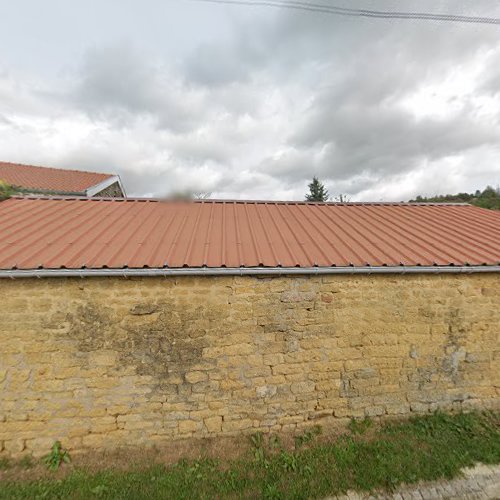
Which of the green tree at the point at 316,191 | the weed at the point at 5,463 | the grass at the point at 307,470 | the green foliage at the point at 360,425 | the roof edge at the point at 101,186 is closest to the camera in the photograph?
the grass at the point at 307,470

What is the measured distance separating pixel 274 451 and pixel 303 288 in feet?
7.72

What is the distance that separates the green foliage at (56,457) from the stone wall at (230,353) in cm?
10

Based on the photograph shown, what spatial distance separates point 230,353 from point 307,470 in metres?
1.74

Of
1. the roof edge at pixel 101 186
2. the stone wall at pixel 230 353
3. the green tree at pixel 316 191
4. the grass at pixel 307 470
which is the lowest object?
the grass at pixel 307 470

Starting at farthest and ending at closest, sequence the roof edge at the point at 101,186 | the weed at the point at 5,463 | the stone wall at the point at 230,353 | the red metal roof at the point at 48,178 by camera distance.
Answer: the roof edge at the point at 101,186 → the red metal roof at the point at 48,178 → the stone wall at the point at 230,353 → the weed at the point at 5,463

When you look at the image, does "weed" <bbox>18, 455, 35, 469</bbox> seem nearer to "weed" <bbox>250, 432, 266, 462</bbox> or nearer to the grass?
the grass

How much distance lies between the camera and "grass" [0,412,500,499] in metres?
3.12

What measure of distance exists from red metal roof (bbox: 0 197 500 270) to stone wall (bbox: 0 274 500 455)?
1.02 ft

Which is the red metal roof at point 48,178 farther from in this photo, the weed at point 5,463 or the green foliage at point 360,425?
the green foliage at point 360,425

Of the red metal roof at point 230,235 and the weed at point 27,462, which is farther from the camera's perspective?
the red metal roof at point 230,235

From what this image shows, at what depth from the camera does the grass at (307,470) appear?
10.2 ft

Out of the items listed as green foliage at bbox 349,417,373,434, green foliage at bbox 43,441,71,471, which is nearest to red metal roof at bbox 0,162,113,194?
green foliage at bbox 43,441,71,471

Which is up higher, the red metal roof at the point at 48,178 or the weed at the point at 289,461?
the red metal roof at the point at 48,178

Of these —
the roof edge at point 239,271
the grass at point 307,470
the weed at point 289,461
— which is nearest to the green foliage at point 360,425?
the grass at point 307,470
